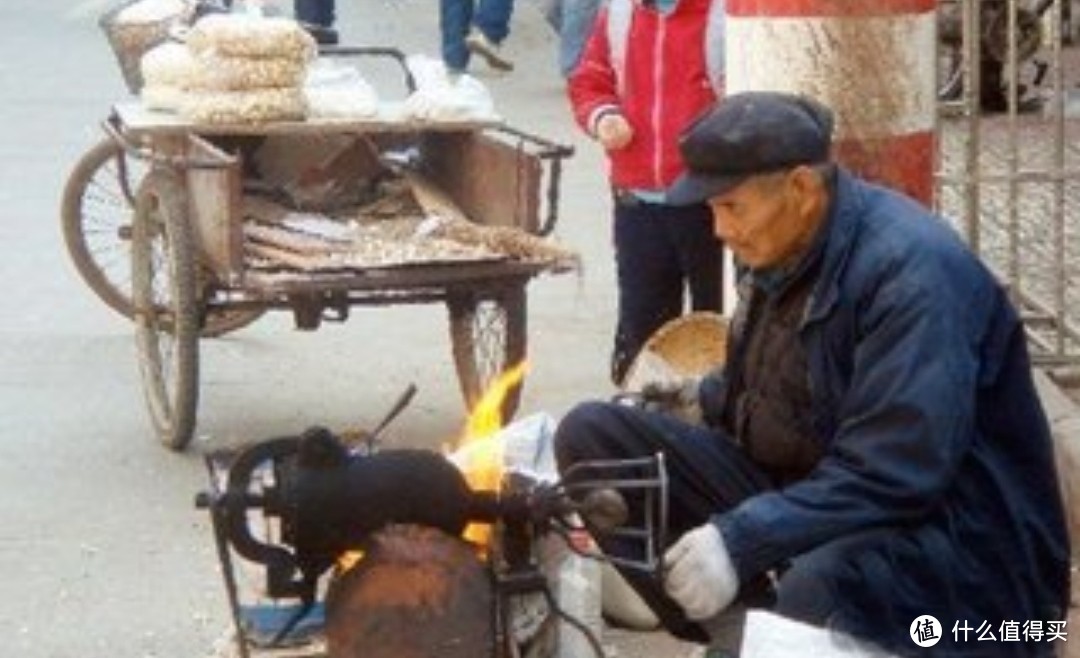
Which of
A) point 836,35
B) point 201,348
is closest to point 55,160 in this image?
point 201,348

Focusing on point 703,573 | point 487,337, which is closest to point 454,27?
point 487,337

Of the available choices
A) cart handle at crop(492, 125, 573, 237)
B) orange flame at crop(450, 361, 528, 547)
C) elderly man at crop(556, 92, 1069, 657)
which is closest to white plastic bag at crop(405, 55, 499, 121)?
cart handle at crop(492, 125, 573, 237)

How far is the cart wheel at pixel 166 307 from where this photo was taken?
7.37m

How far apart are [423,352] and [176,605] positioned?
295 centimetres

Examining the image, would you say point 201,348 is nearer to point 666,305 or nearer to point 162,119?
point 162,119

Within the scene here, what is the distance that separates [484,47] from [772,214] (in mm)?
12186

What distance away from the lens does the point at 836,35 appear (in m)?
5.55

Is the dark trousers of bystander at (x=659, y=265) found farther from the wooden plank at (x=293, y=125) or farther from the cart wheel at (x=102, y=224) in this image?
the cart wheel at (x=102, y=224)

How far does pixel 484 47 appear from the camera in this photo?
1653 centimetres

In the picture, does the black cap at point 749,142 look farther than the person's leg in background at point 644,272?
No

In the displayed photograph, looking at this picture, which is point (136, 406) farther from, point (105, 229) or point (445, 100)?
point (445, 100)

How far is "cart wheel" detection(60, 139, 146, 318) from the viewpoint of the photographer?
30.0ft

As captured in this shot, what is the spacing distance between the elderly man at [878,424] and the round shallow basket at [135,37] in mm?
4734

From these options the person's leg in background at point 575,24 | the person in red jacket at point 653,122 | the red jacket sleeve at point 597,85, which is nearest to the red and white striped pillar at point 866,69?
the person in red jacket at point 653,122
